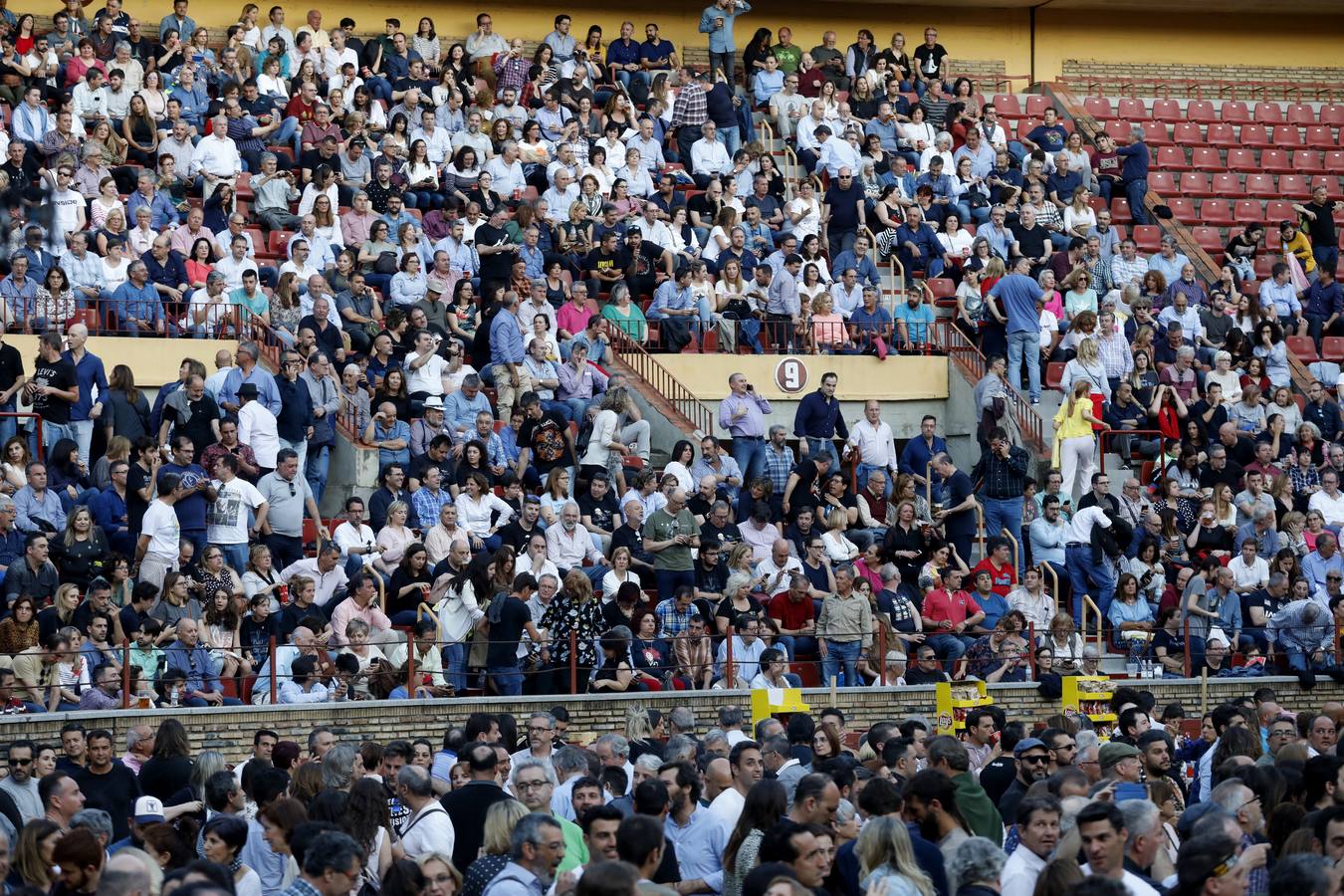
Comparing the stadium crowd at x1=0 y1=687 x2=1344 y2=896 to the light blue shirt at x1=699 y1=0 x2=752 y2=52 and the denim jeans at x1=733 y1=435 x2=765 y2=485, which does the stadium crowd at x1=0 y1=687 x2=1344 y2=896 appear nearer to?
the denim jeans at x1=733 y1=435 x2=765 y2=485

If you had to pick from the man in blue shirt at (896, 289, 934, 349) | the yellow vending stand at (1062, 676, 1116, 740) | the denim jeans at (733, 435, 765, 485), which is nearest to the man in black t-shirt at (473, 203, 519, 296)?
the denim jeans at (733, 435, 765, 485)

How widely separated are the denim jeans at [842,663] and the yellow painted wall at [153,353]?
22.8 ft

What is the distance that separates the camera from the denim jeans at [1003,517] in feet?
72.1

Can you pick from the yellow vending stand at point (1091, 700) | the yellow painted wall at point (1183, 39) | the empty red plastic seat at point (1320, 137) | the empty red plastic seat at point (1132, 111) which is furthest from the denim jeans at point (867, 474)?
the yellow painted wall at point (1183, 39)

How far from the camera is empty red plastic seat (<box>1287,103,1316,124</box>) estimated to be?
109 ft

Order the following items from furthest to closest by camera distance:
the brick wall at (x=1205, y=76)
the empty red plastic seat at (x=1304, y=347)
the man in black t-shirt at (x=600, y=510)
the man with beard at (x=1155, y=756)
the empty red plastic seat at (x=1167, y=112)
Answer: the brick wall at (x=1205, y=76), the empty red plastic seat at (x=1167, y=112), the empty red plastic seat at (x=1304, y=347), the man in black t-shirt at (x=600, y=510), the man with beard at (x=1155, y=756)

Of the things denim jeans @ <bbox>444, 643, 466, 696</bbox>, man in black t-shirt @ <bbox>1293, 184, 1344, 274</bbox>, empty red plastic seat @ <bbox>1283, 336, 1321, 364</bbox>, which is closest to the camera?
denim jeans @ <bbox>444, 643, 466, 696</bbox>

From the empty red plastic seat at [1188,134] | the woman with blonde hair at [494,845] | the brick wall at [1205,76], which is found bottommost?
the woman with blonde hair at [494,845]

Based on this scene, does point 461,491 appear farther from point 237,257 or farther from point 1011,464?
point 1011,464

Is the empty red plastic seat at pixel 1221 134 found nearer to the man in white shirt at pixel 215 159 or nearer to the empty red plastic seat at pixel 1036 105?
the empty red plastic seat at pixel 1036 105

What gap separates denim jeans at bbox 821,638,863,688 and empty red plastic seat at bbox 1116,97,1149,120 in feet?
53.8

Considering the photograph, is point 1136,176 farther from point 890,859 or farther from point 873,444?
point 890,859

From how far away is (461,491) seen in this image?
1953 cm

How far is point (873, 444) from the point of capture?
22.5 m
